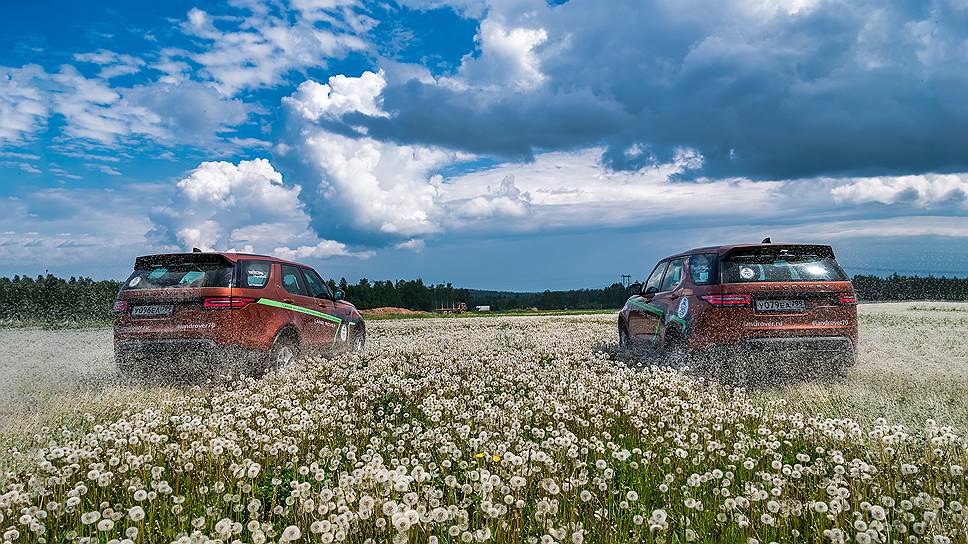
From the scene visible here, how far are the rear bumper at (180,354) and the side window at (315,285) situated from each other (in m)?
2.55

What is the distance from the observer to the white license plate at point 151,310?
10070 mm

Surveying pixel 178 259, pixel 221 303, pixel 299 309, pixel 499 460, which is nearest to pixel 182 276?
pixel 178 259

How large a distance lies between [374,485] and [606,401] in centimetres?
416

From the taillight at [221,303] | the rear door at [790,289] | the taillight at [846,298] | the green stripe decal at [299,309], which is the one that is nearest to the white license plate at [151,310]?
the taillight at [221,303]

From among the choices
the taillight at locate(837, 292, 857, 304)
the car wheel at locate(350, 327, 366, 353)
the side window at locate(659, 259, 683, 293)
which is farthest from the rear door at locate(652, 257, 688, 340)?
the car wheel at locate(350, 327, 366, 353)

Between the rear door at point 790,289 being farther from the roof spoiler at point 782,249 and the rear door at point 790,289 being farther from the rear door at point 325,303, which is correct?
the rear door at point 325,303

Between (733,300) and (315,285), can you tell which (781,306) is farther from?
(315,285)

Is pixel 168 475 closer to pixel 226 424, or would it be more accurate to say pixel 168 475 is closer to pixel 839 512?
pixel 226 424

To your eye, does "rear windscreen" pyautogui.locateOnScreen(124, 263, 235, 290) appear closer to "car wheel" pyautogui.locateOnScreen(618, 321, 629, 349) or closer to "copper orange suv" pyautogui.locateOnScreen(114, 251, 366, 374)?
"copper orange suv" pyautogui.locateOnScreen(114, 251, 366, 374)

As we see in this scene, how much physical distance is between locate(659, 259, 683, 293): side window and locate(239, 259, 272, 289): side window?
6812 mm

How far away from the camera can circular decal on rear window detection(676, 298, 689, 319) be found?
9.91 metres

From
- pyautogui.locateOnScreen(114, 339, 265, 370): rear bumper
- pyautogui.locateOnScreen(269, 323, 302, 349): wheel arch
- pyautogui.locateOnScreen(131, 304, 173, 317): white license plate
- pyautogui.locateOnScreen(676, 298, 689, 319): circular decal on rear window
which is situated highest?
pyautogui.locateOnScreen(131, 304, 173, 317): white license plate

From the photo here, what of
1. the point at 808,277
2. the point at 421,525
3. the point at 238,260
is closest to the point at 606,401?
the point at 808,277

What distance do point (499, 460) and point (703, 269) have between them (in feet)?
19.7
